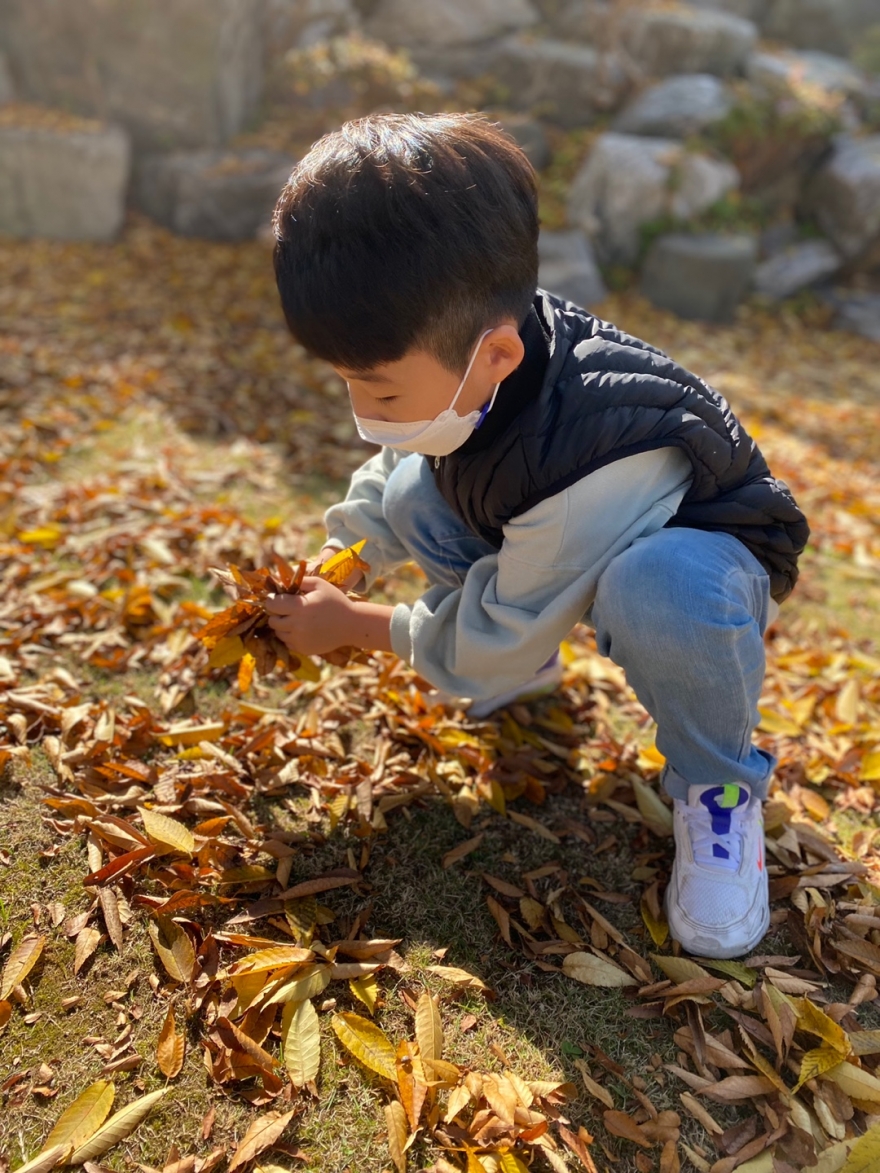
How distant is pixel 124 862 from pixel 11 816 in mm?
318

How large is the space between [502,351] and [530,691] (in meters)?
1.19

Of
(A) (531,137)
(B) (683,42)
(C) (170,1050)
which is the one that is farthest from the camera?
(B) (683,42)

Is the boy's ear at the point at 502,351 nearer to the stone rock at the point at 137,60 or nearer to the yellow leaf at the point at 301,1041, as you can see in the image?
the yellow leaf at the point at 301,1041

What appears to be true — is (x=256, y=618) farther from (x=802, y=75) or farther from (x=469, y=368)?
(x=802, y=75)

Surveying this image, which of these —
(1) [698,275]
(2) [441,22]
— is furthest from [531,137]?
(2) [441,22]

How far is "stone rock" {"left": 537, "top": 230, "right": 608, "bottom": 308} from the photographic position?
6.46 m

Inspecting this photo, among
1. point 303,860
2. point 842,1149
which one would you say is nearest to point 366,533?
point 303,860

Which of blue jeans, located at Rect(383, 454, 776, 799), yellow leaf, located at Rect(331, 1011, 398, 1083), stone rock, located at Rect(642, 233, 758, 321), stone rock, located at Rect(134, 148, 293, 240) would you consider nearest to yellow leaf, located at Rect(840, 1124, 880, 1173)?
blue jeans, located at Rect(383, 454, 776, 799)

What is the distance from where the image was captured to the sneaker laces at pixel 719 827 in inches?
76.7

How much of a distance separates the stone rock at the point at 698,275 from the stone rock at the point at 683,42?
9.80 ft

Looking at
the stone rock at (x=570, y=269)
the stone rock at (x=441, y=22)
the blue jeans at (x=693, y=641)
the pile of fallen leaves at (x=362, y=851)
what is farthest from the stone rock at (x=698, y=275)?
the blue jeans at (x=693, y=641)

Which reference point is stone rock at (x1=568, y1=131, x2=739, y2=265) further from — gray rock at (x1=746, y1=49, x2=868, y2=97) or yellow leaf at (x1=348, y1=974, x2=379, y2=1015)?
yellow leaf at (x1=348, y1=974, x2=379, y2=1015)

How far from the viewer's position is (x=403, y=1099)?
1.60 meters

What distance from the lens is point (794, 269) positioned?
7.48 m
